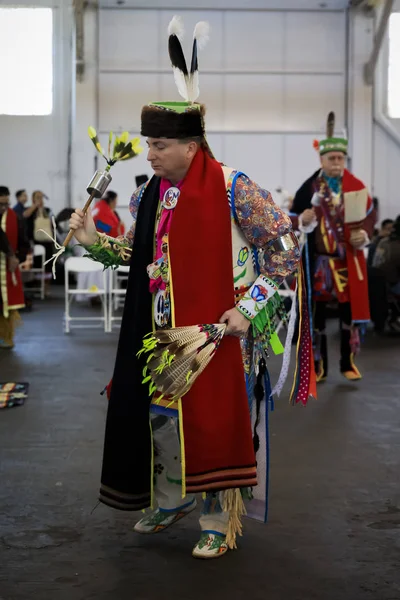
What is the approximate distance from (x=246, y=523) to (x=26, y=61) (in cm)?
1219

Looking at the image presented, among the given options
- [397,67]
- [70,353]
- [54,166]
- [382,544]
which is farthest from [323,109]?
[382,544]

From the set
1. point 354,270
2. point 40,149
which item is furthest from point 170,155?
point 40,149

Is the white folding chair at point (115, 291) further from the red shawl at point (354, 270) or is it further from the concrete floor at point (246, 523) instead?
the concrete floor at point (246, 523)

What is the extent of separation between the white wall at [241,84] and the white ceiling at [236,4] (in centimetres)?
8

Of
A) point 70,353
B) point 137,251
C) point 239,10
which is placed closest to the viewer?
point 137,251

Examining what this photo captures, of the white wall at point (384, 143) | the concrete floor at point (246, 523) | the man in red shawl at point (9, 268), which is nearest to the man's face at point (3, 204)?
the man in red shawl at point (9, 268)

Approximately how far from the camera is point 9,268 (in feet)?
Answer: 23.6

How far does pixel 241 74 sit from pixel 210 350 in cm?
1193

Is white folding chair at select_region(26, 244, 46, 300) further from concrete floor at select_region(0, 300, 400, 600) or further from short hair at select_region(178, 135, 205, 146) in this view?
short hair at select_region(178, 135, 205, 146)

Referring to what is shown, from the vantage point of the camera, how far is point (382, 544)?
113 inches

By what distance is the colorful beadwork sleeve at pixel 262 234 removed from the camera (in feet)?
8.59

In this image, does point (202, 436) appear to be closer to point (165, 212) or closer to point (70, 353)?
point (165, 212)

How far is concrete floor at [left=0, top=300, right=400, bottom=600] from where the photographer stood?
2525 millimetres

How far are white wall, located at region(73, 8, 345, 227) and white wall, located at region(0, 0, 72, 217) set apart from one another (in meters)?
0.61
